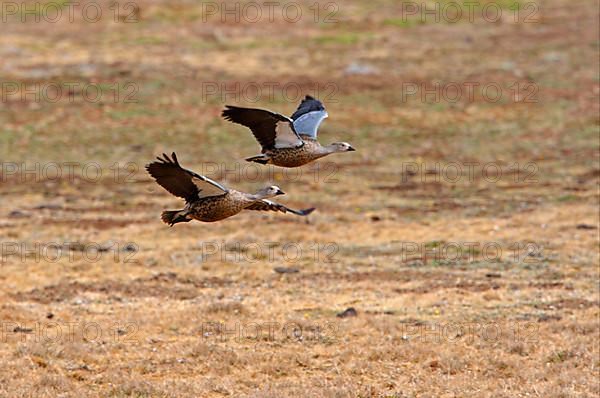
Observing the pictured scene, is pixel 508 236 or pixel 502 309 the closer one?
pixel 502 309

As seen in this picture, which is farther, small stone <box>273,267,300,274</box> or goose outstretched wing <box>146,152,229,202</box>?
small stone <box>273,267,300,274</box>

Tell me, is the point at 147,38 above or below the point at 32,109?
above

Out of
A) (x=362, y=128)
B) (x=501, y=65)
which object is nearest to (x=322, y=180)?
(x=362, y=128)

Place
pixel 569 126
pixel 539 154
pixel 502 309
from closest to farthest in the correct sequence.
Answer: pixel 502 309
pixel 539 154
pixel 569 126

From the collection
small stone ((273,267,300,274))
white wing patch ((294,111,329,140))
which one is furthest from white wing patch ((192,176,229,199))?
small stone ((273,267,300,274))

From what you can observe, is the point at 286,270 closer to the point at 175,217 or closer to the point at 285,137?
the point at 285,137

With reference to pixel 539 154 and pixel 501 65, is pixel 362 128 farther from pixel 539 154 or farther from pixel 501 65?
pixel 501 65

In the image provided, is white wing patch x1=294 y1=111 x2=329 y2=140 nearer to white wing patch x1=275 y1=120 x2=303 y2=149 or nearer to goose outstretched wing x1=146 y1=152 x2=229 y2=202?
white wing patch x1=275 y1=120 x2=303 y2=149

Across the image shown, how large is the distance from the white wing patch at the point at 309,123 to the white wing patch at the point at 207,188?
1732 mm

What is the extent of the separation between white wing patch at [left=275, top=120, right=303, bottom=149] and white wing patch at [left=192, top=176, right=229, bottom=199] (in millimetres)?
902

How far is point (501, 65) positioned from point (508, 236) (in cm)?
1741

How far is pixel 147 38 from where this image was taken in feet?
121

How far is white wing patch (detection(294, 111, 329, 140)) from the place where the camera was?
10.4 meters

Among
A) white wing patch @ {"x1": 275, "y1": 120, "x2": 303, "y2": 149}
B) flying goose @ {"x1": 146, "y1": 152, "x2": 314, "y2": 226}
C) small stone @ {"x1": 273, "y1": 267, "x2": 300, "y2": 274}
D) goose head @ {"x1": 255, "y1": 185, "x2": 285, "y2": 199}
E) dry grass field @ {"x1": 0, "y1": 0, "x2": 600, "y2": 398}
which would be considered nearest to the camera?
flying goose @ {"x1": 146, "y1": 152, "x2": 314, "y2": 226}
